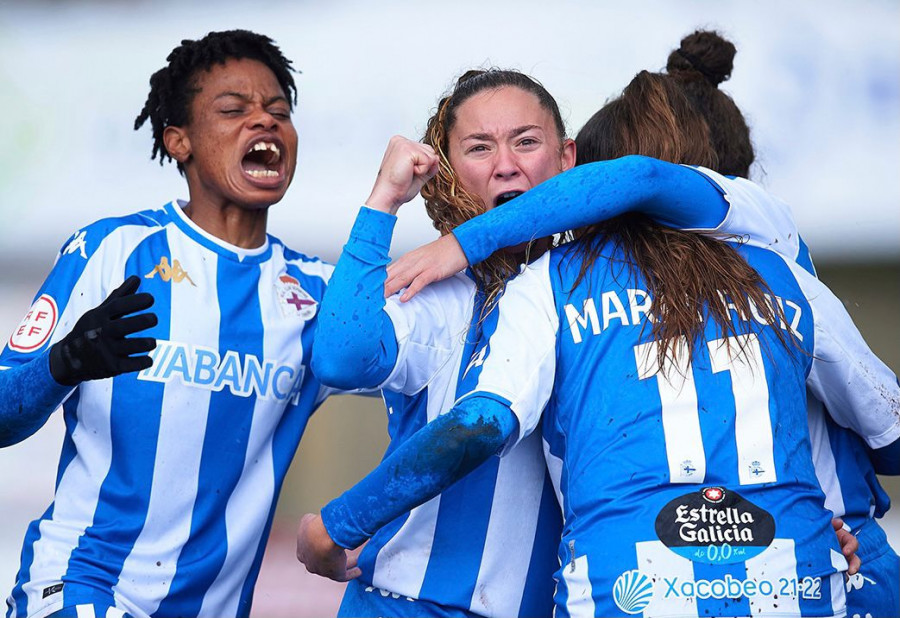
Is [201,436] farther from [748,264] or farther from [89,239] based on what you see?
[748,264]

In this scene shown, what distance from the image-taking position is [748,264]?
6.95 ft

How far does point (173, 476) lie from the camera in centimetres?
261

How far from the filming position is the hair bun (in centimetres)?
294

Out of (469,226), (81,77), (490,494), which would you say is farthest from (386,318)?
(81,77)

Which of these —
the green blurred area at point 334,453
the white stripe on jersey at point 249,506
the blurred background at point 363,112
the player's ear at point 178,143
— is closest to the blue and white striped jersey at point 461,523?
the white stripe on jersey at point 249,506


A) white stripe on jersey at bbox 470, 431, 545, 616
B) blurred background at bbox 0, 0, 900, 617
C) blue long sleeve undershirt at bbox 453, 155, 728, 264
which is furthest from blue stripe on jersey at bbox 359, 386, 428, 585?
blurred background at bbox 0, 0, 900, 617

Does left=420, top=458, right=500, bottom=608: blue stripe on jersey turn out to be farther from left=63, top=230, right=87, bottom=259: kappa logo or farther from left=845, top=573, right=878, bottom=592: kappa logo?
left=63, top=230, right=87, bottom=259: kappa logo

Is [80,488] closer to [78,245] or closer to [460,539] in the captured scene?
[78,245]

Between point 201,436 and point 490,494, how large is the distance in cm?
82

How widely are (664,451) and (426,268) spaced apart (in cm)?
57

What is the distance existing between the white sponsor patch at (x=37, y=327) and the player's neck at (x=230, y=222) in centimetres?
47

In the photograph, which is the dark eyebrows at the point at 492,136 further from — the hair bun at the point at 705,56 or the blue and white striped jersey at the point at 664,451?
the hair bun at the point at 705,56

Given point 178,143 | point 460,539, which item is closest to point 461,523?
point 460,539

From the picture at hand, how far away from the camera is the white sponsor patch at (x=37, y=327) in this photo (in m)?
2.54
